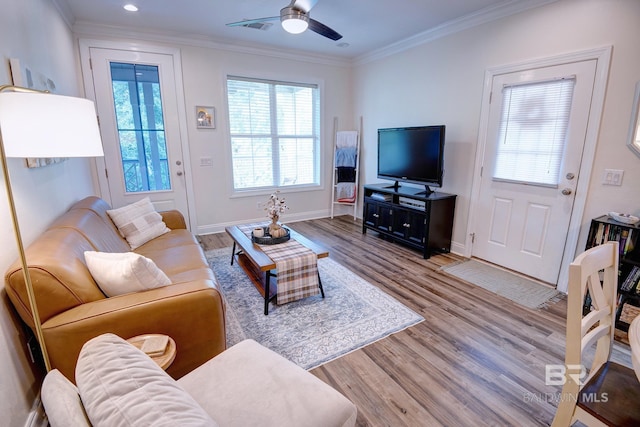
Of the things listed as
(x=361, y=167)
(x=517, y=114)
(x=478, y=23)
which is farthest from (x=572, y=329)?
(x=361, y=167)

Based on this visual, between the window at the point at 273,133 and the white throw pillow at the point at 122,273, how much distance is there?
311cm

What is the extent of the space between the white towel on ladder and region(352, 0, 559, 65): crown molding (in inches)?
45.6

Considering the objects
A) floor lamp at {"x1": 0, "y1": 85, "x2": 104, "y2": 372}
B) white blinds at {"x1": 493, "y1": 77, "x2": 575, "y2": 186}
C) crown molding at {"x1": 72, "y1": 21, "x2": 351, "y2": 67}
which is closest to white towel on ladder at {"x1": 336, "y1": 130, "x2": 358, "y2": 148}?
crown molding at {"x1": 72, "y1": 21, "x2": 351, "y2": 67}

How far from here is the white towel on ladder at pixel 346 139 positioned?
5.04 meters

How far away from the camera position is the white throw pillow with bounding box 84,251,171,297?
58.2 inches

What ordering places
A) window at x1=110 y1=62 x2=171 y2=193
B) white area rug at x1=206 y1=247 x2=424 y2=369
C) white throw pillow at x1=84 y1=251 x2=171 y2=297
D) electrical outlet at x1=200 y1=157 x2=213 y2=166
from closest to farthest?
white throw pillow at x1=84 y1=251 x2=171 y2=297, white area rug at x1=206 y1=247 x2=424 y2=369, window at x1=110 y1=62 x2=171 y2=193, electrical outlet at x1=200 y1=157 x2=213 y2=166

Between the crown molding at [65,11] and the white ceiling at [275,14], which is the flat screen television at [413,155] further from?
the crown molding at [65,11]

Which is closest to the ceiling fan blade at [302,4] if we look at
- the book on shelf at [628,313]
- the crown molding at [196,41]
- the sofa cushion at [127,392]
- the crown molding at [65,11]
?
the crown molding at [196,41]

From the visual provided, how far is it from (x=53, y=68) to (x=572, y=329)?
375 cm

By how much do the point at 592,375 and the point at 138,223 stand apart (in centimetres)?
321

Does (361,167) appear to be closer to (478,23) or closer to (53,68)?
(478,23)

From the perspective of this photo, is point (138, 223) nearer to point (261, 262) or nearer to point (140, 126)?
point (261, 262)

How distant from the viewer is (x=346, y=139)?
5.07m

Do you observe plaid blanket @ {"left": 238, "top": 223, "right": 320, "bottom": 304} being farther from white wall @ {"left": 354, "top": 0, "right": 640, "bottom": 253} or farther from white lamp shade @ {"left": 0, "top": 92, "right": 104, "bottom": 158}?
white wall @ {"left": 354, "top": 0, "right": 640, "bottom": 253}
